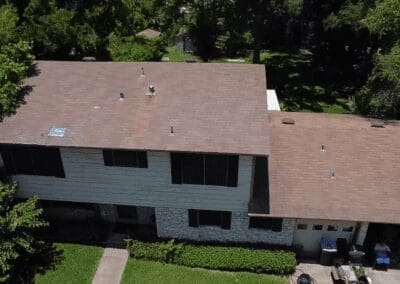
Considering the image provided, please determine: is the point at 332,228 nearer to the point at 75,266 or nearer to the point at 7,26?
the point at 75,266

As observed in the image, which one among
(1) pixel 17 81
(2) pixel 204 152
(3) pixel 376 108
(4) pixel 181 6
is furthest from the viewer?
(4) pixel 181 6

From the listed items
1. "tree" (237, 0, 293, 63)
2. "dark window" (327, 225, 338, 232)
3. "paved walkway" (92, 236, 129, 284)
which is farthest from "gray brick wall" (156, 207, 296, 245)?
"tree" (237, 0, 293, 63)

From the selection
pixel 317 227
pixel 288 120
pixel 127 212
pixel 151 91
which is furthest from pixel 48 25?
pixel 317 227

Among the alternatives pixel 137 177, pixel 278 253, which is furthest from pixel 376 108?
pixel 137 177

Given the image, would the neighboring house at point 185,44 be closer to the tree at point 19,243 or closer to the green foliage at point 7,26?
the green foliage at point 7,26

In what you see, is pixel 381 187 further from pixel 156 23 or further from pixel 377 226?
pixel 156 23

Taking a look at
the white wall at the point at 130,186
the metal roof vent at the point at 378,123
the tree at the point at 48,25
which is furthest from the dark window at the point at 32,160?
the metal roof vent at the point at 378,123
